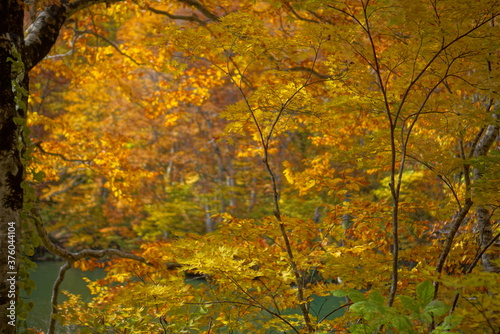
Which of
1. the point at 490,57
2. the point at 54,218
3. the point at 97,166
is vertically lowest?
the point at 54,218

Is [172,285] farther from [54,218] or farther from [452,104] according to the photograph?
[54,218]

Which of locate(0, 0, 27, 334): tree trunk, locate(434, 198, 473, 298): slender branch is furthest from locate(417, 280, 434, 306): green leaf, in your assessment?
locate(0, 0, 27, 334): tree trunk

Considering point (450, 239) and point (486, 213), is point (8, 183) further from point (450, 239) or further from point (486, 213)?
point (486, 213)

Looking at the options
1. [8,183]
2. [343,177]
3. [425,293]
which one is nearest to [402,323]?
[425,293]

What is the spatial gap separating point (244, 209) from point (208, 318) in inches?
360

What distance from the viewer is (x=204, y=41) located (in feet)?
7.26

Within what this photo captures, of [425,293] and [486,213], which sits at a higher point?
[486,213]

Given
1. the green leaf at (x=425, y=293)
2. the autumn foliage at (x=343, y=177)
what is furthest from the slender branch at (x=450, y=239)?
the green leaf at (x=425, y=293)

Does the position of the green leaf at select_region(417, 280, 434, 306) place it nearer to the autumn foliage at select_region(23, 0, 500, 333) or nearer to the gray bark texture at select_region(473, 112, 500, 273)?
the autumn foliage at select_region(23, 0, 500, 333)

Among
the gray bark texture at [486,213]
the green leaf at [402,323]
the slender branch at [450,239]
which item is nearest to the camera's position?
the green leaf at [402,323]

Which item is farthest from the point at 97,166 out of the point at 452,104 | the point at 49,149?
the point at 452,104

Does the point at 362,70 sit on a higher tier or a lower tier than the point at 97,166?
higher

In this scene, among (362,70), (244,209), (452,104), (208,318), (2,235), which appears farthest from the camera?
(244,209)

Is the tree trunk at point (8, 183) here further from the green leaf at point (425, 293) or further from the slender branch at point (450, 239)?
the slender branch at point (450, 239)
